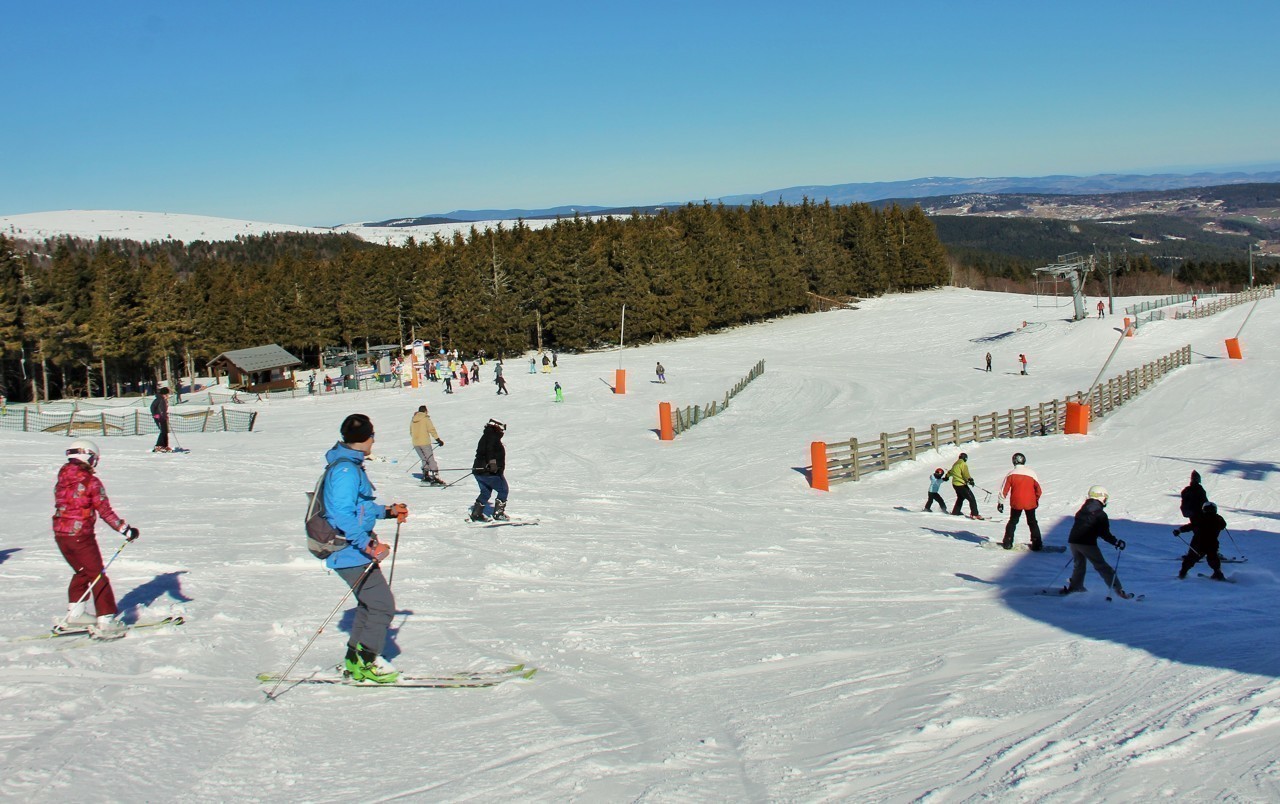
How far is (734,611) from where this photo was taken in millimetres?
8656

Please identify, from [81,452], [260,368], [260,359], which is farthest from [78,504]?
[260,359]

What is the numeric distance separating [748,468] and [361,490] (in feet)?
56.0

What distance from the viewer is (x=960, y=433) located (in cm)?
2505

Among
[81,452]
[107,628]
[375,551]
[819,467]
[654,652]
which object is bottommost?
[819,467]

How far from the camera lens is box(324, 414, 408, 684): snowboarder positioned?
5688 mm

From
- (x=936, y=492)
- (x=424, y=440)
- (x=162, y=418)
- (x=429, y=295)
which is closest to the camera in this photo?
(x=424, y=440)

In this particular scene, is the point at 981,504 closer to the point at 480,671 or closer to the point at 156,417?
the point at 480,671

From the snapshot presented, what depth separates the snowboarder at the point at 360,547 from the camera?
18.7 feet

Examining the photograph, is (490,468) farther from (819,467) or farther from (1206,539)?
(819,467)

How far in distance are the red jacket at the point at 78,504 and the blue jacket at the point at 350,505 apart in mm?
2268

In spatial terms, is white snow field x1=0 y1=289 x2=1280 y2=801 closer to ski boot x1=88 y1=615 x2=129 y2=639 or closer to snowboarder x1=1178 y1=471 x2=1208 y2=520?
ski boot x1=88 y1=615 x2=129 y2=639

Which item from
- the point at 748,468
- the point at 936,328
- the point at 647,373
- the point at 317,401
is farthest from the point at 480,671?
the point at 936,328

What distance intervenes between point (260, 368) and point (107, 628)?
57.6m

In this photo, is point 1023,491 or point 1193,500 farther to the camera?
point 1023,491
